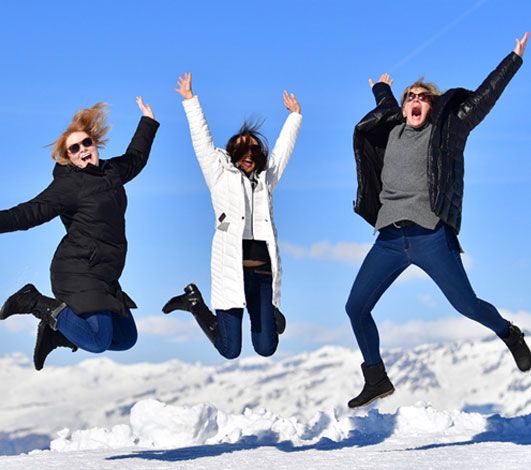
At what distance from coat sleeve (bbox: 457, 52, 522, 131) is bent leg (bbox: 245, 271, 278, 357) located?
2.37 meters

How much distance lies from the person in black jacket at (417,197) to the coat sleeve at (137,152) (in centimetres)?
205

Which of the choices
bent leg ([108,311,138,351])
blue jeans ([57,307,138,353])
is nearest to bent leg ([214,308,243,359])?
bent leg ([108,311,138,351])

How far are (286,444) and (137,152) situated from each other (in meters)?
3.71

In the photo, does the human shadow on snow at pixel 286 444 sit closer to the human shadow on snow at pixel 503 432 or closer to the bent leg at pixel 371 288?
the human shadow on snow at pixel 503 432

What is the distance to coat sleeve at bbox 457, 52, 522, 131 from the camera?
7.91 meters

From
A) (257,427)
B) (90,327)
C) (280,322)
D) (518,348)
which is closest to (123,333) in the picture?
(90,327)

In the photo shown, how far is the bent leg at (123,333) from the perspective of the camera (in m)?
8.35

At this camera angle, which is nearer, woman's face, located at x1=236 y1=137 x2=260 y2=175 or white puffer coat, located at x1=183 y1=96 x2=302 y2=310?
white puffer coat, located at x1=183 y1=96 x2=302 y2=310

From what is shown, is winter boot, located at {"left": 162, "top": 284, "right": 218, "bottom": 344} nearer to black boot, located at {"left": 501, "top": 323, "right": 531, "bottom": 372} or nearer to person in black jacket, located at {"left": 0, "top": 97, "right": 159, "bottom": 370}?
person in black jacket, located at {"left": 0, "top": 97, "right": 159, "bottom": 370}

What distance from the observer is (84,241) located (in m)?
8.05

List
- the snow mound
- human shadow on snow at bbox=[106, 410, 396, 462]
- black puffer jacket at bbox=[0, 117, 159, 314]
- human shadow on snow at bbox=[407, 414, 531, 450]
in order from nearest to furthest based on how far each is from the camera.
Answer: black puffer jacket at bbox=[0, 117, 159, 314] → human shadow on snow at bbox=[106, 410, 396, 462] → human shadow on snow at bbox=[407, 414, 531, 450] → the snow mound

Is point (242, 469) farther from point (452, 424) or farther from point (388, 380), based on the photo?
point (452, 424)

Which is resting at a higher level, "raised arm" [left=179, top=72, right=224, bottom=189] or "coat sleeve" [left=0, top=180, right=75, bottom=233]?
"raised arm" [left=179, top=72, right=224, bottom=189]

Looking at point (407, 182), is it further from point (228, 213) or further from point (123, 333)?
point (123, 333)
